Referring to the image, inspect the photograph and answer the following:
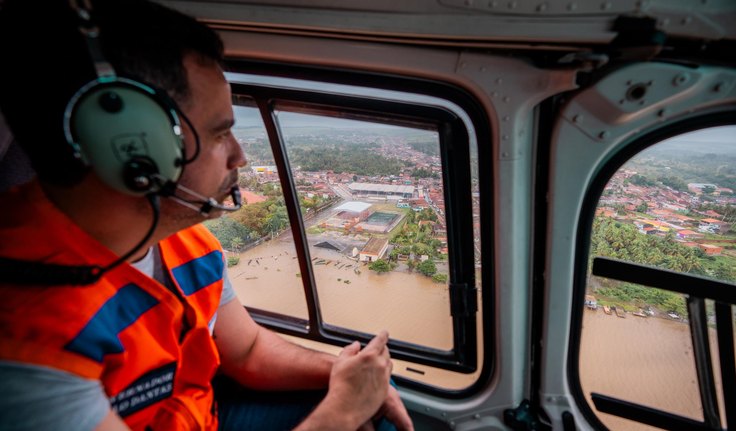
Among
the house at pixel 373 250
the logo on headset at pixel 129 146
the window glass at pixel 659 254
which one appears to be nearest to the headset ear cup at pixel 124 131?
the logo on headset at pixel 129 146

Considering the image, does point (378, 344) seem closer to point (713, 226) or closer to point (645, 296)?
point (645, 296)

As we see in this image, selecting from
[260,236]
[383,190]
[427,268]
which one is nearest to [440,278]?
[427,268]

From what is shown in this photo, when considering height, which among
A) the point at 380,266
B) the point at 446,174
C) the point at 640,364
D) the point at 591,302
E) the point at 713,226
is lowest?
the point at 640,364

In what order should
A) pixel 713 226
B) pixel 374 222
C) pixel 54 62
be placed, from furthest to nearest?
pixel 374 222 → pixel 713 226 → pixel 54 62

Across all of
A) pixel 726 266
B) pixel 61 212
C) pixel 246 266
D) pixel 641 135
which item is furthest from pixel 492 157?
pixel 246 266

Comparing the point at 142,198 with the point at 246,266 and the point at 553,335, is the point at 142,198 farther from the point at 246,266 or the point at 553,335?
the point at 553,335

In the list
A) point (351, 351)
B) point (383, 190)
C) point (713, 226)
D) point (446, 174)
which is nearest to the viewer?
point (713, 226)

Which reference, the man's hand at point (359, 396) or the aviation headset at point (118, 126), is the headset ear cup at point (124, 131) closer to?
the aviation headset at point (118, 126)
